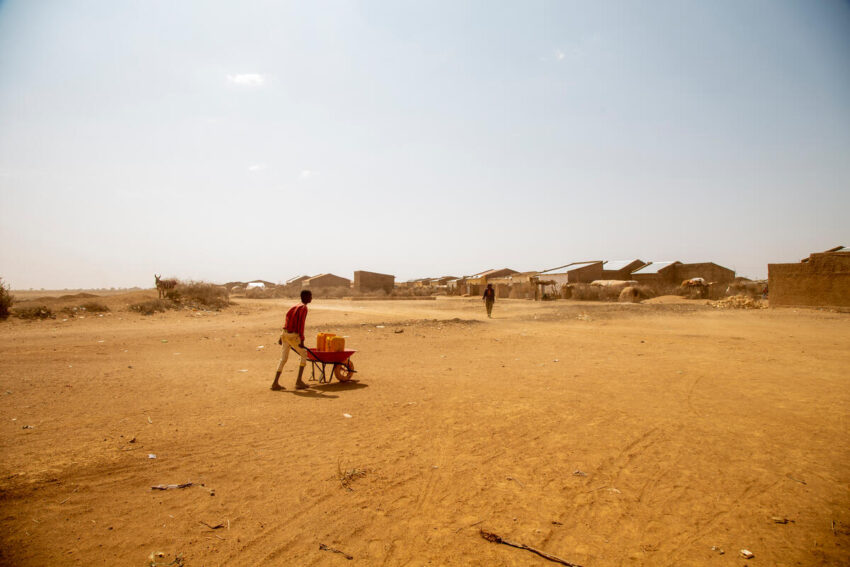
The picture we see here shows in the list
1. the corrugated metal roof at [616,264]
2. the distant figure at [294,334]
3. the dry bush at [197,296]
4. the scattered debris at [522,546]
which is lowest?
the scattered debris at [522,546]

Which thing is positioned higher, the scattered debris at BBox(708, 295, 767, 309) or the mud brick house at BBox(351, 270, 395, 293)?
the mud brick house at BBox(351, 270, 395, 293)

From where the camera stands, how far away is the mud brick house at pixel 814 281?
16906mm

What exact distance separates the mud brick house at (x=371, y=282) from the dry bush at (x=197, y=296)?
58.7 feet

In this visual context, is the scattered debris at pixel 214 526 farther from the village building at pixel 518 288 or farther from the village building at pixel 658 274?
the village building at pixel 658 274

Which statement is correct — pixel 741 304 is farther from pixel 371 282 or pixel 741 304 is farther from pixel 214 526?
pixel 371 282

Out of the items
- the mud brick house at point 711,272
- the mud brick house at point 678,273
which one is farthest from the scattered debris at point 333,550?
the mud brick house at point 711,272

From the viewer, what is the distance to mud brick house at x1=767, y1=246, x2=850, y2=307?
16906mm

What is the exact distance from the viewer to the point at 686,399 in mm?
6246

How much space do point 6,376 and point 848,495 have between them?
36.0 feet

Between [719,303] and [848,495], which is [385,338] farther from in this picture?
[719,303]

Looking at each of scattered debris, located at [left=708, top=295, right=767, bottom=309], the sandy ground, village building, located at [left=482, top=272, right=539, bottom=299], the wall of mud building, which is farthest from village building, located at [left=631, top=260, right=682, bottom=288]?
the sandy ground

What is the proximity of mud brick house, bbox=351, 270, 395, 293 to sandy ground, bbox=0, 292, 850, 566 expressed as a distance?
3531cm

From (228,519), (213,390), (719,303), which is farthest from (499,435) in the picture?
(719,303)

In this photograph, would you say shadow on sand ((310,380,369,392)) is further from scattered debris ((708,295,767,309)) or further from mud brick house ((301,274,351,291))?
mud brick house ((301,274,351,291))
